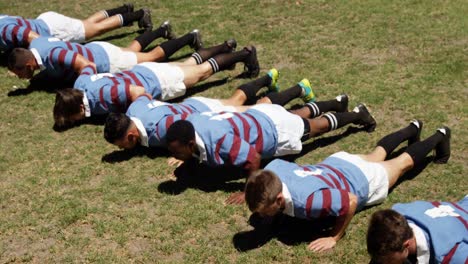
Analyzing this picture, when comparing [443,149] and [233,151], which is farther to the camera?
[443,149]

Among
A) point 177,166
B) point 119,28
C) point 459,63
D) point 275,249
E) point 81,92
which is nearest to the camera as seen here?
point 275,249

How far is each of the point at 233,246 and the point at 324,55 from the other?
158 inches

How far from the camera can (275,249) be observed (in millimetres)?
4922

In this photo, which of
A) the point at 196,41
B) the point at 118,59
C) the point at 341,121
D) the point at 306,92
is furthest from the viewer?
the point at 196,41

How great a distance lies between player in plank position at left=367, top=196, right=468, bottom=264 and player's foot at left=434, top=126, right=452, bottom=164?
1.53 metres

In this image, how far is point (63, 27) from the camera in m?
8.54

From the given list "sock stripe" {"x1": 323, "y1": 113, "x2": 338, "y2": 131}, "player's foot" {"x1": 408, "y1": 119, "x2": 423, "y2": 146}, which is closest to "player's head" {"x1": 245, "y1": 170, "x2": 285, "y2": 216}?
"sock stripe" {"x1": 323, "y1": 113, "x2": 338, "y2": 131}

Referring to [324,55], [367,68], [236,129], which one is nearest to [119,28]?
[324,55]

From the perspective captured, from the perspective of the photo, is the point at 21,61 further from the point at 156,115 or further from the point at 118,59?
the point at 156,115

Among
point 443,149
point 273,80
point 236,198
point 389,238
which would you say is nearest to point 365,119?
point 443,149

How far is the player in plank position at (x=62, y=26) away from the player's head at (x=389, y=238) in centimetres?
597

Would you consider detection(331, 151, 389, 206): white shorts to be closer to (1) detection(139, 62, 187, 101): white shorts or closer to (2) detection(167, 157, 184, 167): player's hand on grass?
(2) detection(167, 157, 184, 167): player's hand on grass

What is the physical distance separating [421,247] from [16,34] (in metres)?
6.40

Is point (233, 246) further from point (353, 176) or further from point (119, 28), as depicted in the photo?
point (119, 28)
